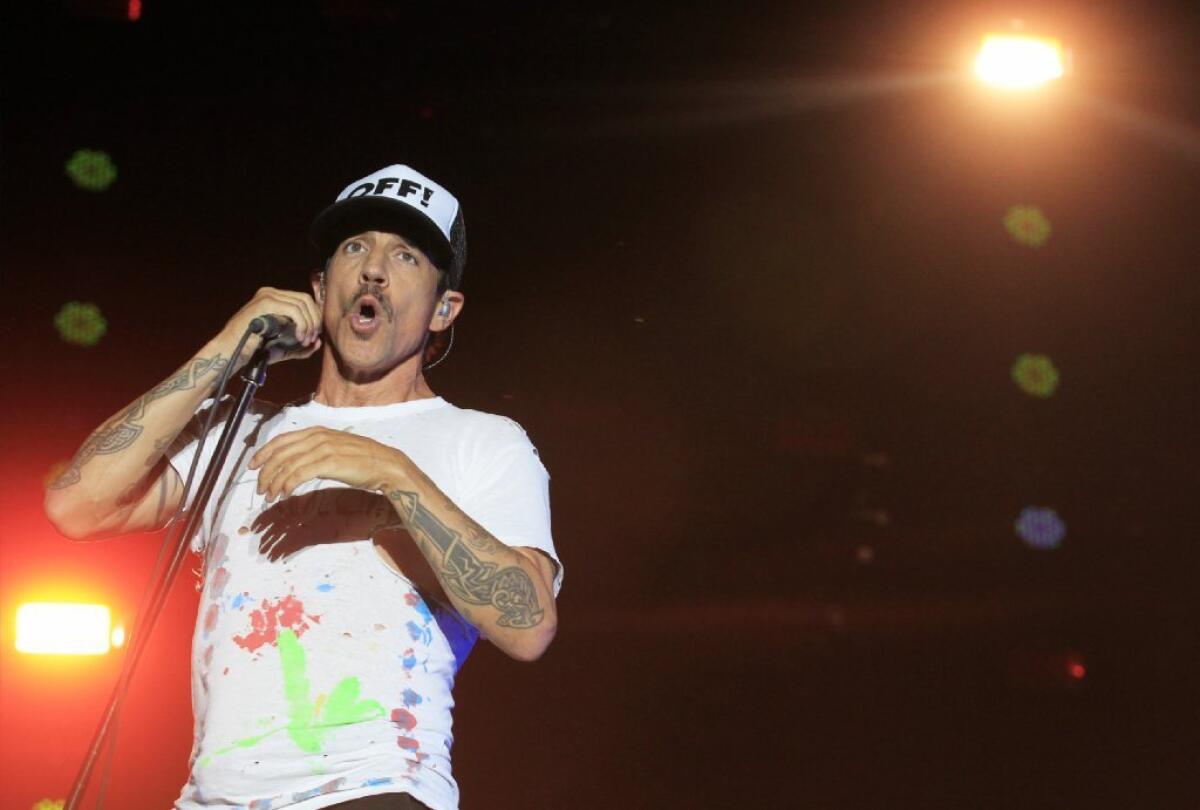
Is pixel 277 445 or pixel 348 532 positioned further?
pixel 348 532

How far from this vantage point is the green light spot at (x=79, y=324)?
3885mm

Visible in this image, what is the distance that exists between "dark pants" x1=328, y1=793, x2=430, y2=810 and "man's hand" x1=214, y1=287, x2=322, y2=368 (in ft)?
2.37

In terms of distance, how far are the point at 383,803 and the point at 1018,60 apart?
3329mm

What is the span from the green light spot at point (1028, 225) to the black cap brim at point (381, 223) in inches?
105

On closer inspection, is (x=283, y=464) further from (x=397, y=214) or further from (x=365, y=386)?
(x=397, y=214)

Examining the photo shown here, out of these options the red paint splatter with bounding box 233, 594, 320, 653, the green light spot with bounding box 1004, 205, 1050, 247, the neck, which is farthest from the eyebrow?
the green light spot with bounding box 1004, 205, 1050, 247

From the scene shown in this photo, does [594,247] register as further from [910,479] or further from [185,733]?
[185,733]

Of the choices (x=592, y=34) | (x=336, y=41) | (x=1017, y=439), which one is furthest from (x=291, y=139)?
(x=1017, y=439)

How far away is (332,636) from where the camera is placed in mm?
1801

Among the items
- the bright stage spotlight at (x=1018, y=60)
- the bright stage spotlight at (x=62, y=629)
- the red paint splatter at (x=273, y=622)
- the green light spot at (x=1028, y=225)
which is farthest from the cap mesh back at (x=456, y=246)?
the green light spot at (x=1028, y=225)

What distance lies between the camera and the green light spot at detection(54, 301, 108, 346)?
12.7 ft

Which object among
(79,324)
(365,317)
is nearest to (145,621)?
(365,317)

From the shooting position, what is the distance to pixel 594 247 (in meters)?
4.25

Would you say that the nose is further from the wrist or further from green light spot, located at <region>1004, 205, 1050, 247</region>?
green light spot, located at <region>1004, 205, 1050, 247</region>
